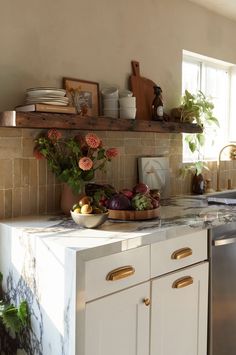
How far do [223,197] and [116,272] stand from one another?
1.78 meters

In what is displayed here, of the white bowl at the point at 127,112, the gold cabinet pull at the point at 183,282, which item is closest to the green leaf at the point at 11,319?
the gold cabinet pull at the point at 183,282

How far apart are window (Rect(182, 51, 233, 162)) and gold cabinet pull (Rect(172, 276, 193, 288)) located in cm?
142

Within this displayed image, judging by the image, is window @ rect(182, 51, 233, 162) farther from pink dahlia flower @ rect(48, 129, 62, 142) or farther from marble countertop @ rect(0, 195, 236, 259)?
pink dahlia flower @ rect(48, 129, 62, 142)

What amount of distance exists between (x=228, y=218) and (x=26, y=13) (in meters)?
1.47

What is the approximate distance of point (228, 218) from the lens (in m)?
2.13

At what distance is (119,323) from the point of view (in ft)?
5.27

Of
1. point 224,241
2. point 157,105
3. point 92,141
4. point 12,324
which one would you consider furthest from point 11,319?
point 157,105

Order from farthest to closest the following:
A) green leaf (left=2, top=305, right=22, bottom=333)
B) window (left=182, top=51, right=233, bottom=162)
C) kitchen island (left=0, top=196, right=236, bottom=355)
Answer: window (left=182, top=51, right=233, bottom=162), green leaf (left=2, top=305, right=22, bottom=333), kitchen island (left=0, top=196, right=236, bottom=355)

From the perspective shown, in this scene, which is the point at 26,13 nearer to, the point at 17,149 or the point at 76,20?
the point at 76,20

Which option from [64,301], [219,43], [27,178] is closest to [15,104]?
[27,178]

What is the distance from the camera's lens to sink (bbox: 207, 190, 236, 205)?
104 inches

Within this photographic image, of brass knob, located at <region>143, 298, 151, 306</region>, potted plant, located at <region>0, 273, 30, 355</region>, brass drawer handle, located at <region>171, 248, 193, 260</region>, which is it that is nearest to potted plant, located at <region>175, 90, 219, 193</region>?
brass drawer handle, located at <region>171, 248, 193, 260</region>

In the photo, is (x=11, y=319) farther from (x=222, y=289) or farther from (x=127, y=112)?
(x=127, y=112)

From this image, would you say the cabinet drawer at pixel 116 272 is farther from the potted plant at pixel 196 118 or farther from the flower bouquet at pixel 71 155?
the potted plant at pixel 196 118
